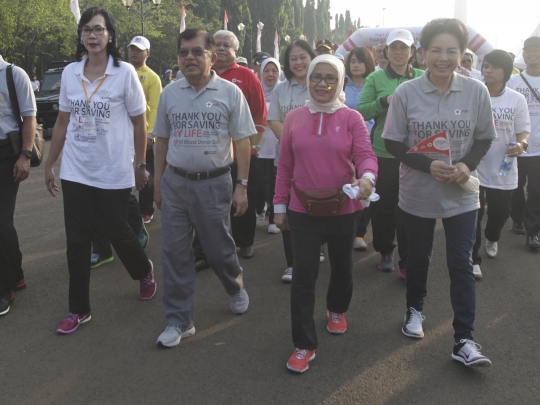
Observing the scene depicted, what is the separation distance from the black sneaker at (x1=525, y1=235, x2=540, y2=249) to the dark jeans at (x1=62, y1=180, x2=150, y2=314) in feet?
13.5

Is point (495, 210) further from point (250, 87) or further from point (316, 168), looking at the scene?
point (316, 168)

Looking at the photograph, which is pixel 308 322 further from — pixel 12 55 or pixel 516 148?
pixel 12 55

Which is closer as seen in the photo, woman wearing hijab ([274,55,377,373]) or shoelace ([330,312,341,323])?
woman wearing hijab ([274,55,377,373])

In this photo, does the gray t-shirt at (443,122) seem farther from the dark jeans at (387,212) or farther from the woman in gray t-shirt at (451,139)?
the dark jeans at (387,212)

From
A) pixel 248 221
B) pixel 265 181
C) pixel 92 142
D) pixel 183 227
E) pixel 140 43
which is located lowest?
pixel 248 221

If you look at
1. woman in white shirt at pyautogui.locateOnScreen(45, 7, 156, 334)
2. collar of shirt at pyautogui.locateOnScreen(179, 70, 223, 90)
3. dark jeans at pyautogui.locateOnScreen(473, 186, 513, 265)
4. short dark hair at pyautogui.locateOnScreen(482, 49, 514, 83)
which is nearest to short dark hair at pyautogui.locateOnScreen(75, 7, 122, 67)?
woman in white shirt at pyautogui.locateOnScreen(45, 7, 156, 334)

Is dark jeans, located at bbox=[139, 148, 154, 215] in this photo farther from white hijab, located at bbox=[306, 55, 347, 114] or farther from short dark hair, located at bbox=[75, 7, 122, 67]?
white hijab, located at bbox=[306, 55, 347, 114]

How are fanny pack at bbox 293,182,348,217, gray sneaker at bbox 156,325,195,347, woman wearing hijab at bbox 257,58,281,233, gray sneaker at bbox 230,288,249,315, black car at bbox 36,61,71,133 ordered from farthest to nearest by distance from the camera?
black car at bbox 36,61,71,133
woman wearing hijab at bbox 257,58,281,233
gray sneaker at bbox 230,288,249,315
gray sneaker at bbox 156,325,195,347
fanny pack at bbox 293,182,348,217

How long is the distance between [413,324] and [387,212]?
4.85ft

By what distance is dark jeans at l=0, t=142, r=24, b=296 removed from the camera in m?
4.20

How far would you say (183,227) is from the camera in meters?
3.70

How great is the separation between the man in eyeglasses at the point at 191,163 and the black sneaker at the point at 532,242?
3530 mm

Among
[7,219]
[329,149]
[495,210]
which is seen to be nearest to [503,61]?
[495,210]

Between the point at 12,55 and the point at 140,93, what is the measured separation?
31970mm
